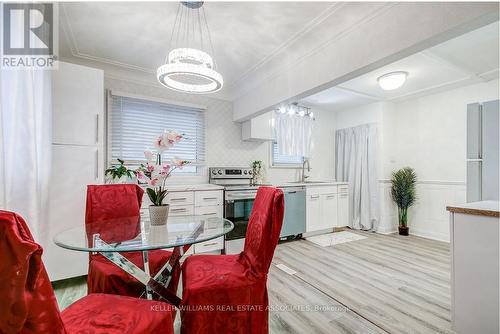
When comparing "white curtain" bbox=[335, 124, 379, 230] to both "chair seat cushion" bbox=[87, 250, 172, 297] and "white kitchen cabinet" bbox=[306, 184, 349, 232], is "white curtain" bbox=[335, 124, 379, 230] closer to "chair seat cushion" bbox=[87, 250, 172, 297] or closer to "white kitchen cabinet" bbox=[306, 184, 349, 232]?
"white kitchen cabinet" bbox=[306, 184, 349, 232]

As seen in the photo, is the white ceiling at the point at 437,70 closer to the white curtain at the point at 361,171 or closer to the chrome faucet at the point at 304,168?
the white curtain at the point at 361,171

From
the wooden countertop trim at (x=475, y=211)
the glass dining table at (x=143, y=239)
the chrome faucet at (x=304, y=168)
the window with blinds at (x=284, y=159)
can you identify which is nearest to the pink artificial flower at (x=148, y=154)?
the glass dining table at (x=143, y=239)

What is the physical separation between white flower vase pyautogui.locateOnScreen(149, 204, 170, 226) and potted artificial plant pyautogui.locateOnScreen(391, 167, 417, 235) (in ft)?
13.6

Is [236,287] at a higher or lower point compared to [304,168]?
lower

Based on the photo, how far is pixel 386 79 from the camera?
320 cm

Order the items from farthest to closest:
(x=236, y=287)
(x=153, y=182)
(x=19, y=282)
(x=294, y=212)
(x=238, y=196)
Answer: (x=294, y=212) → (x=238, y=196) → (x=153, y=182) → (x=236, y=287) → (x=19, y=282)

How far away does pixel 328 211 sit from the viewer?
4.32 m

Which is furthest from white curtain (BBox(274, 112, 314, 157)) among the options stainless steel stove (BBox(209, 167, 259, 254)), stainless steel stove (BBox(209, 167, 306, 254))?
stainless steel stove (BBox(209, 167, 259, 254))

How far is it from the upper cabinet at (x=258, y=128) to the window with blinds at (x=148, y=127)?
0.73 metres

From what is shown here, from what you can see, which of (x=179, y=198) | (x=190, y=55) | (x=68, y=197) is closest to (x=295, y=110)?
(x=179, y=198)

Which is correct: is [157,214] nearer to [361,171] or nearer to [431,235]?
[361,171]

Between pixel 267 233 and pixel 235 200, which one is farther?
pixel 235 200

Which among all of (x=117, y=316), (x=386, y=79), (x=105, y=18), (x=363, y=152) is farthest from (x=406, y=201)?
(x=105, y=18)

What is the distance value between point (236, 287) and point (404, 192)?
398cm
